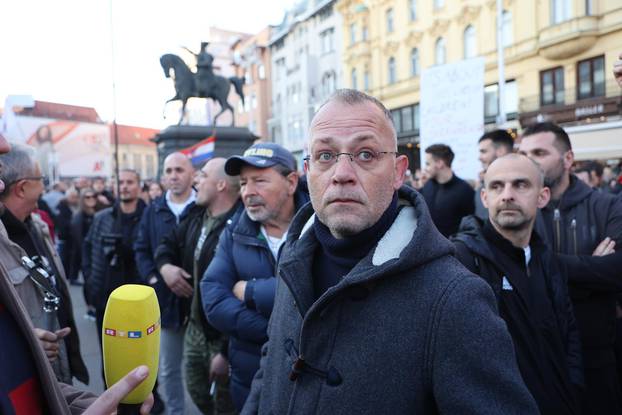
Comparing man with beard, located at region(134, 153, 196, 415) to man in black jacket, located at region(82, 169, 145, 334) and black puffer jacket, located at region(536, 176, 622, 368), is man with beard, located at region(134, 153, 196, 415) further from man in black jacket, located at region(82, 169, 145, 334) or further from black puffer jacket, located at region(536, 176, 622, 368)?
black puffer jacket, located at region(536, 176, 622, 368)

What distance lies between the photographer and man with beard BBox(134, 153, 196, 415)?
4.03 m

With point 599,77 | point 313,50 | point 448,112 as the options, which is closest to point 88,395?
point 448,112

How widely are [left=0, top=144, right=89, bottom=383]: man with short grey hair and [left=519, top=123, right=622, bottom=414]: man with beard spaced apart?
2752mm

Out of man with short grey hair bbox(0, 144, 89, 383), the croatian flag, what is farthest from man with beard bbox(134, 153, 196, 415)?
the croatian flag

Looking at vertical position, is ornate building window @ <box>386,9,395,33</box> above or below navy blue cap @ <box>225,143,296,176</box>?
above

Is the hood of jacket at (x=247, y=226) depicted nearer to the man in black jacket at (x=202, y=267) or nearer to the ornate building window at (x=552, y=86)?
the man in black jacket at (x=202, y=267)

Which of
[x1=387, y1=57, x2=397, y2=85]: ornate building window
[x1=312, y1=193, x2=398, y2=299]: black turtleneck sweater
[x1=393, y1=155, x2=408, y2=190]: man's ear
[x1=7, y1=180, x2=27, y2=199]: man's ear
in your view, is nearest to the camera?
[x1=312, y1=193, x2=398, y2=299]: black turtleneck sweater

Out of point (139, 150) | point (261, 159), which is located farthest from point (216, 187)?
point (139, 150)

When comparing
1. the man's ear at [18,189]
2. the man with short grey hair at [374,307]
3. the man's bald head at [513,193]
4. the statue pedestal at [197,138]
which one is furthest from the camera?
the statue pedestal at [197,138]

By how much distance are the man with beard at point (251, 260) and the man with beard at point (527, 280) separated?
1.10m

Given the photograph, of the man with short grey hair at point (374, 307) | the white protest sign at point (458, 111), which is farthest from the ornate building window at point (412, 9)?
the man with short grey hair at point (374, 307)

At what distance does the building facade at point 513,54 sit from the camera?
69.9 ft

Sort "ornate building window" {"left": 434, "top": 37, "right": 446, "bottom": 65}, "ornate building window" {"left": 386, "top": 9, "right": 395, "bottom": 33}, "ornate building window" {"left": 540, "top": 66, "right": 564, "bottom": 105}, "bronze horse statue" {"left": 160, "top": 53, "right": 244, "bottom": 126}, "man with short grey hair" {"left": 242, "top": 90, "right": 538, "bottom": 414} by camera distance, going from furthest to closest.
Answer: "ornate building window" {"left": 386, "top": 9, "right": 395, "bottom": 33} < "ornate building window" {"left": 434, "top": 37, "right": 446, "bottom": 65} < "ornate building window" {"left": 540, "top": 66, "right": 564, "bottom": 105} < "bronze horse statue" {"left": 160, "top": 53, "right": 244, "bottom": 126} < "man with short grey hair" {"left": 242, "top": 90, "right": 538, "bottom": 414}

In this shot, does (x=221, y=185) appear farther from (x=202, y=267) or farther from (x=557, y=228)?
(x=557, y=228)
